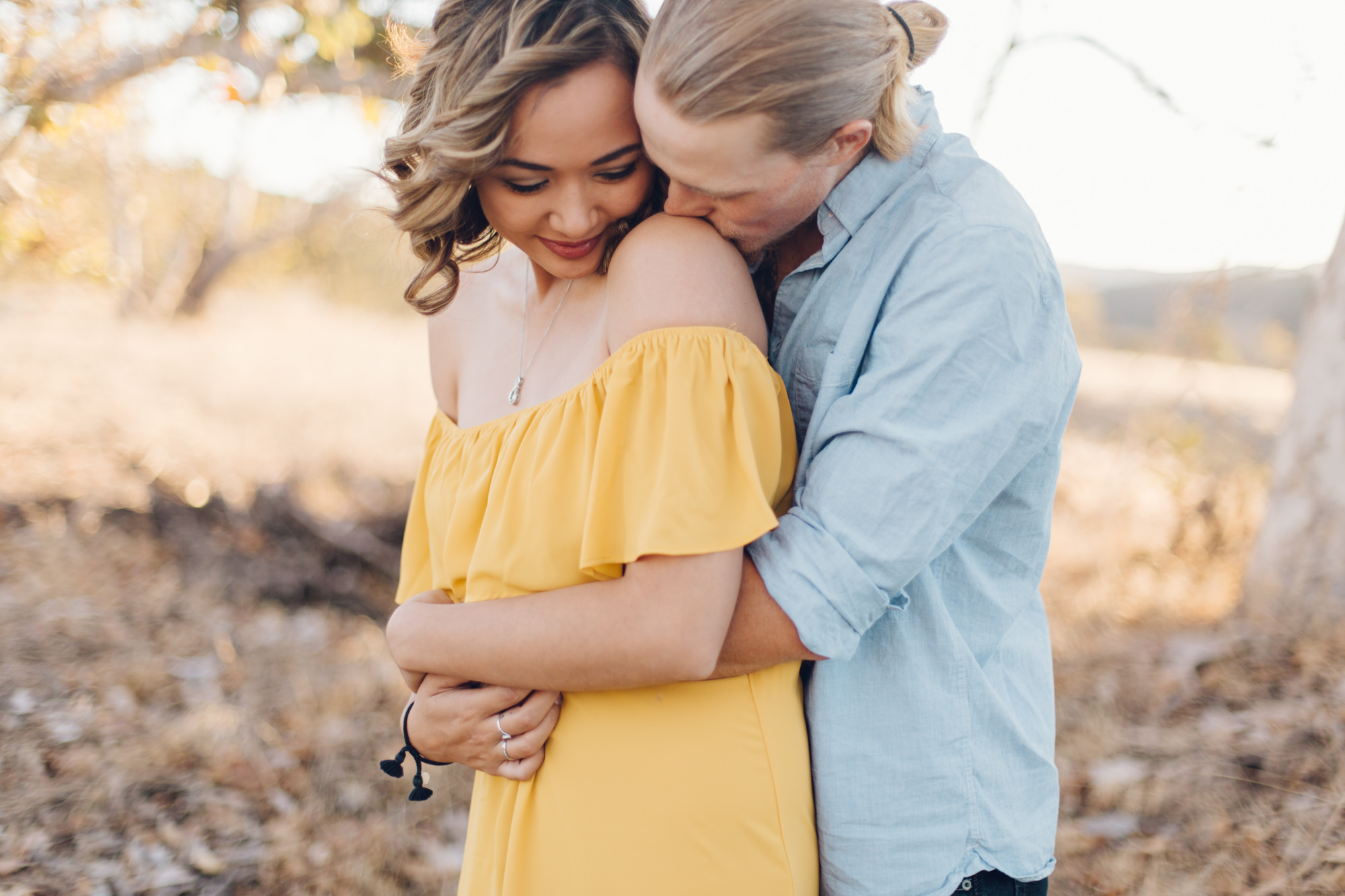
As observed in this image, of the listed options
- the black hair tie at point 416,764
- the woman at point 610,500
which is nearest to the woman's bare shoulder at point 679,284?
the woman at point 610,500

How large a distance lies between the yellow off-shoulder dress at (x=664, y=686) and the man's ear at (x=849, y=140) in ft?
1.07

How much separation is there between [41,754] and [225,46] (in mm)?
5142

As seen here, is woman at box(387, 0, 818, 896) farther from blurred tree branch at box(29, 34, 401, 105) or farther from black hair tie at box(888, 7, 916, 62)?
blurred tree branch at box(29, 34, 401, 105)

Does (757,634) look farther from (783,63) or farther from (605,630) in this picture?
(783,63)

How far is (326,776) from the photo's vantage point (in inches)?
126

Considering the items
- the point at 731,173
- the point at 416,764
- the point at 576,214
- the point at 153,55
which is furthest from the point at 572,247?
the point at 153,55

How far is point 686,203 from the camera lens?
1.34 m

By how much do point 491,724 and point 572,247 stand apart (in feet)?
2.70

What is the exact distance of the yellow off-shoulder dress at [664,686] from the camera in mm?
1197

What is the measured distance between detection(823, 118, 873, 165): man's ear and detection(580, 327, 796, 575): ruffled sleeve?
12.7 inches

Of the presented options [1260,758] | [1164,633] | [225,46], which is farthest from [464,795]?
[225,46]

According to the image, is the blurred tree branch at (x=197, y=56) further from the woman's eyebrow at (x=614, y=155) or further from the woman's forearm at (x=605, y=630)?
the woman's forearm at (x=605, y=630)

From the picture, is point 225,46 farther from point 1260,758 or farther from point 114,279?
point 1260,758

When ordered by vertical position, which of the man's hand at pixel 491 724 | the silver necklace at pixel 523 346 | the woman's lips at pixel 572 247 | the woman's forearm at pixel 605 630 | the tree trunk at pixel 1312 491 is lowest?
the tree trunk at pixel 1312 491
